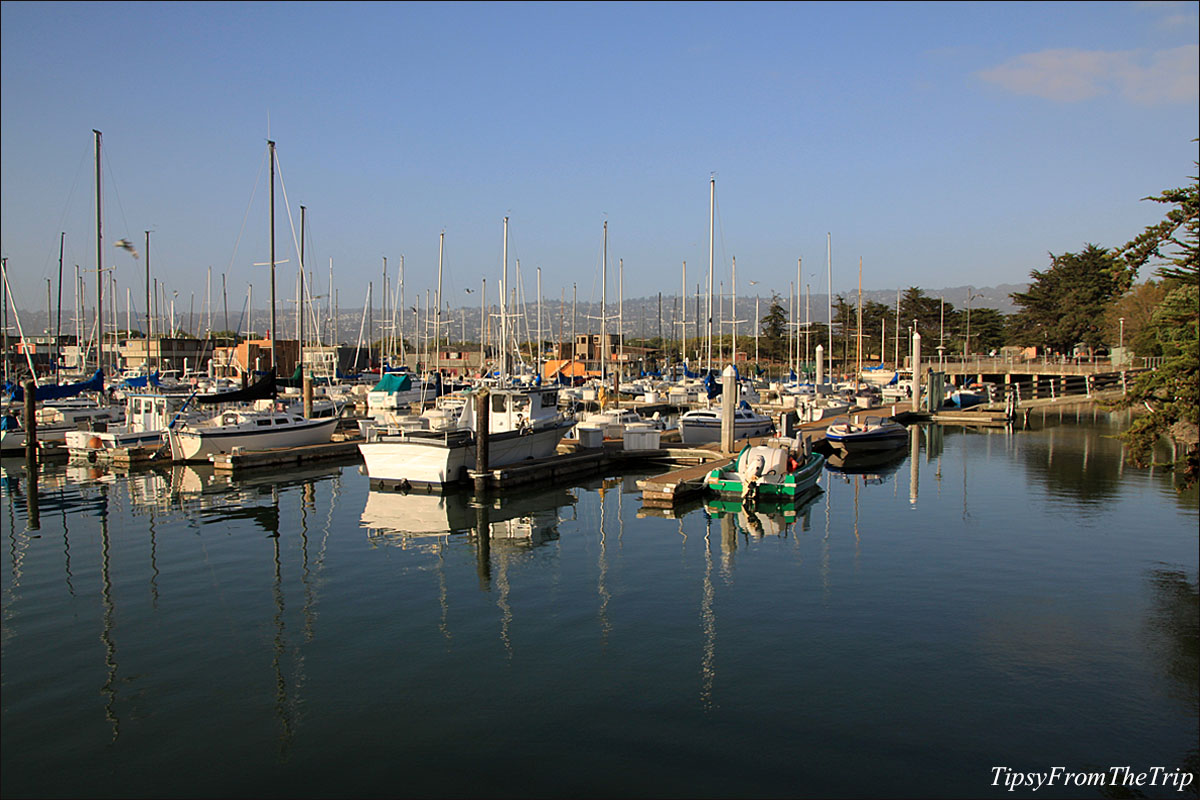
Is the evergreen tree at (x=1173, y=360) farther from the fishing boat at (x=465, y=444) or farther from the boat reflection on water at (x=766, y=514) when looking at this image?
the fishing boat at (x=465, y=444)

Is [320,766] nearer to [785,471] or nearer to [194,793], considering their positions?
[194,793]

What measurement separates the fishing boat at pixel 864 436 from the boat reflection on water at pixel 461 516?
14.8 m

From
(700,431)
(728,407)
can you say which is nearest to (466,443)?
(728,407)

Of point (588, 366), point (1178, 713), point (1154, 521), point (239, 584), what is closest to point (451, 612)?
point (239, 584)

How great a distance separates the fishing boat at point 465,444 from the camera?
101 feet

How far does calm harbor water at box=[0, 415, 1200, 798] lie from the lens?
1114 cm

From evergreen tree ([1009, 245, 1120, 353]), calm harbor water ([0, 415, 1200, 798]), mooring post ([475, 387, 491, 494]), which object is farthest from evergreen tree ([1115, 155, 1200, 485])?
evergreen tree ([1009, 245, 1120, 353])

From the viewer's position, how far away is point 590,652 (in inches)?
586

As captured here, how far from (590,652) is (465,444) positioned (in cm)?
1745

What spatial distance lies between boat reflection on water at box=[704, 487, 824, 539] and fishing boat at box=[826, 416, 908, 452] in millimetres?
10475

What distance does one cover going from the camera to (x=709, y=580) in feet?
64.4

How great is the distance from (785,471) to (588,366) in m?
60.5

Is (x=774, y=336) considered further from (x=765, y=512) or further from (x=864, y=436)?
(x=765, y=512)

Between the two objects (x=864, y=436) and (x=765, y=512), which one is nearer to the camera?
(x=765, y=512)
